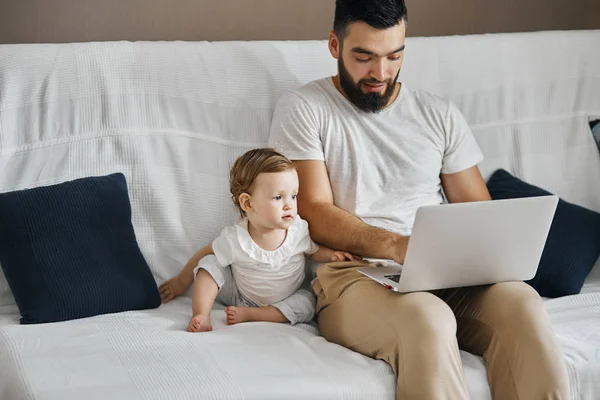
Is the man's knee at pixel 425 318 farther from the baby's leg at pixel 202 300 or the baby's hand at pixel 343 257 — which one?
the baby's leg at pixel 202 300

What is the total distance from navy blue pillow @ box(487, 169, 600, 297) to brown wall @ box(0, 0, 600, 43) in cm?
74

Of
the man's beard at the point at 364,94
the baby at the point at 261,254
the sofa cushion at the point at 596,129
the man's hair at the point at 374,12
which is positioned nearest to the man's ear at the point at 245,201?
the baby at the point at 261,254

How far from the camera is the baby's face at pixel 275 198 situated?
2072mm

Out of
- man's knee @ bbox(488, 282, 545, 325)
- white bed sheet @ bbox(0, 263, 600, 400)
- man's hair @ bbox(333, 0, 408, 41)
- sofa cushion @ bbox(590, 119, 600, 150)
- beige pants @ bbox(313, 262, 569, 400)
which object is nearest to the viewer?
white bed sheet @ bbox(0, 263, 600, 400)

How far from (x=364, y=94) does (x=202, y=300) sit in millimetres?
661

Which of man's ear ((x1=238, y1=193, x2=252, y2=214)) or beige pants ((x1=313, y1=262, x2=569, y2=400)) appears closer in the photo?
beige pants ((x1=313, y1=262, x2=569, y2=400))

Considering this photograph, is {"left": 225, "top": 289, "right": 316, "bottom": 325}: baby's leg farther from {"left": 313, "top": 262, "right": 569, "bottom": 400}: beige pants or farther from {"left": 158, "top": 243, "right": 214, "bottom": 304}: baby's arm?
{"left": 158, "top": 243, "right": 214, "bottom": 304}: baby's arm

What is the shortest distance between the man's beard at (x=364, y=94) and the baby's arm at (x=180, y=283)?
52cm

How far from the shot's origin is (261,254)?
213 centimetres

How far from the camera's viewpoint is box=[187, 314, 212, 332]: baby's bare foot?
6.56 feet

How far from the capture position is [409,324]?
1834mm

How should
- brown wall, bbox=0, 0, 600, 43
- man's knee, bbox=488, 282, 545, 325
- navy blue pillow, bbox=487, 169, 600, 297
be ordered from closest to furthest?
man's knee, bbox=488, 282, 545, 325
navy blue pillow, bbox=487, 169, 600, 297
brown wall, bbox=0, 0, 600, 43

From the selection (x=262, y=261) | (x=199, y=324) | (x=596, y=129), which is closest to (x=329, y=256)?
(x=262, y=261)

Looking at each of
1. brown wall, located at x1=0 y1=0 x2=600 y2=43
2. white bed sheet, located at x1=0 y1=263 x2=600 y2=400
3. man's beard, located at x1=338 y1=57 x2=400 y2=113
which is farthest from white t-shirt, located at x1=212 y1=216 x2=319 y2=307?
brown wall, located at x1=0 y1=0 x2=600 y2=43
